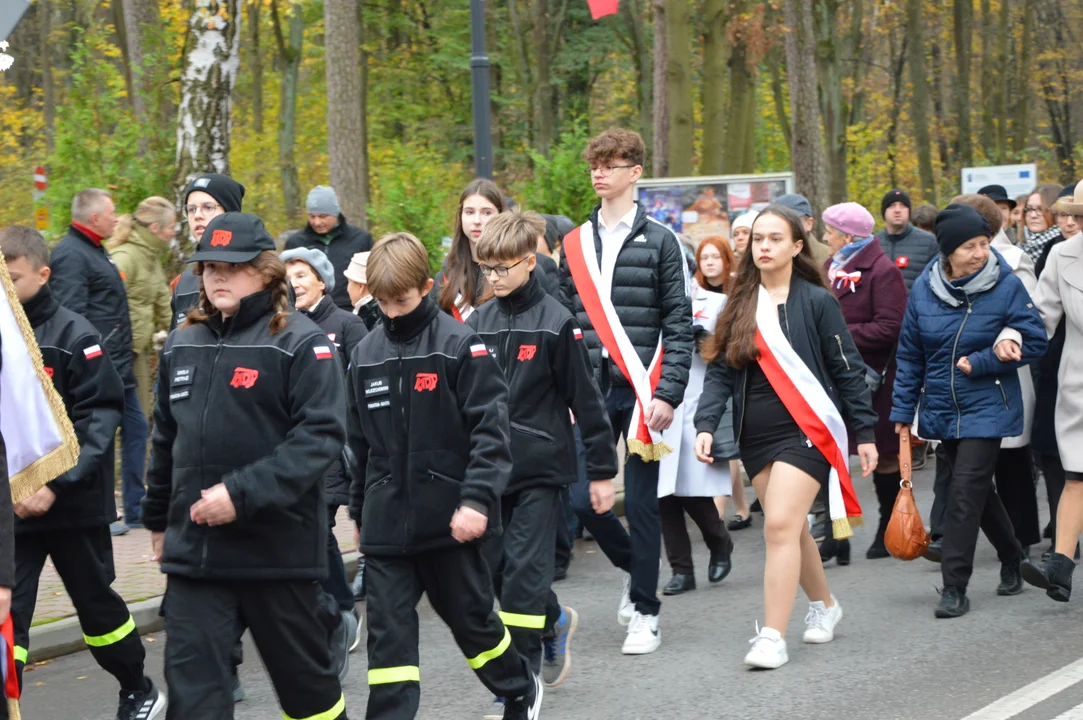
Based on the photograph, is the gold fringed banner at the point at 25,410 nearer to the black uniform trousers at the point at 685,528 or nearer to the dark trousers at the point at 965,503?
the black uniform trousers at the point at 685,528

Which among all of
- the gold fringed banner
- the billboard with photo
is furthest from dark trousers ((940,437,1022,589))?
the billboard with photo

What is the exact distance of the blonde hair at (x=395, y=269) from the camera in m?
5.11

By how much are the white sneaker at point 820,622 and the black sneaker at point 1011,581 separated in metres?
1.33

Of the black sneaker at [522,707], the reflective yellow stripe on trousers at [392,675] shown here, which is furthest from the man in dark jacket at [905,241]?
the reflective yellow stripe on trousers at [392,675]

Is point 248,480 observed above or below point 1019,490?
above

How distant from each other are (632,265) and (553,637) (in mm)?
1681

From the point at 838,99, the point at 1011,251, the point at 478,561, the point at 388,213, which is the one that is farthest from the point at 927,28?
the point at 478,561

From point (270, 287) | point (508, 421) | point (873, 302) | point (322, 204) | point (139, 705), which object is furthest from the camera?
point (322, 204)

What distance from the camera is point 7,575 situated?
11.4 feet

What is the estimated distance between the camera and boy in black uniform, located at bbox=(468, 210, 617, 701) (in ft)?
19.2

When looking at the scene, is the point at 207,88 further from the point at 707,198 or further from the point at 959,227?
Result: the point at 959,227

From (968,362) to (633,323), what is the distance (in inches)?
67.4

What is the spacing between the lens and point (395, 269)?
16.8 ft

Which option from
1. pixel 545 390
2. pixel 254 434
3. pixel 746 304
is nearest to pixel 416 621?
pixel 254 434
